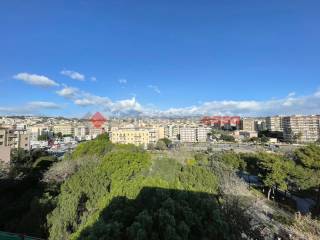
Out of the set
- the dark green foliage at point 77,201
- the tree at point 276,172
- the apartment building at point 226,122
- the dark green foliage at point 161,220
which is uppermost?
the apartment building at point 226,122

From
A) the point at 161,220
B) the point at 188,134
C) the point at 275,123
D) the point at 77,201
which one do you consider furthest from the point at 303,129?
the point at 161,220

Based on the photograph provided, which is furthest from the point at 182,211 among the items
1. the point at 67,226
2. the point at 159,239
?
the point at 67,226

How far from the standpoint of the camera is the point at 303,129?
284 ft

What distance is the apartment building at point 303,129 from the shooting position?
85.1 metres

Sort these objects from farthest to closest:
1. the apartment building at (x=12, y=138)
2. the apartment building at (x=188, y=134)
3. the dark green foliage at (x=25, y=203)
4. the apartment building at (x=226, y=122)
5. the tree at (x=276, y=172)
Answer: the apartment building at (x=226, y=122), the apartment building at (x=188, y=134), the apartment building at (x=12, y=138), the tree at (x=276, y=172), the dark green foliage at (x=25, y=203)

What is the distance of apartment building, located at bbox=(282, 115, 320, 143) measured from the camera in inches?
3351

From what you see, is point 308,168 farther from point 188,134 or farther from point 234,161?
point 188,134

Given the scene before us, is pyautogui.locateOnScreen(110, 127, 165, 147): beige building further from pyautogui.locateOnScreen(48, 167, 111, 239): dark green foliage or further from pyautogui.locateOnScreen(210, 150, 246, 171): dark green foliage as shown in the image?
pyautogui.locateOnScreen(48, 167, 111, 239): dark green foliage

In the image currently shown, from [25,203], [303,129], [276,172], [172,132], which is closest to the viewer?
[25,203]

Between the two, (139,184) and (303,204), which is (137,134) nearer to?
(303,204)

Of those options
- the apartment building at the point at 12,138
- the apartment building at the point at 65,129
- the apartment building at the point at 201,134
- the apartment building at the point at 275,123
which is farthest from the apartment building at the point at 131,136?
the apartment building at the point at 275,123

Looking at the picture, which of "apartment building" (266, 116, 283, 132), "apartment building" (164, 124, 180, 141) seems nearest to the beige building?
"apartment building" (164, 124, 180, 141)

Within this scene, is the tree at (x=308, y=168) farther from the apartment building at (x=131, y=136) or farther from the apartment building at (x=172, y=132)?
the apartment building at (x=172, y=132)

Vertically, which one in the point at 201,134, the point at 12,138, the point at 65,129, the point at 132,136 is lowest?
the point at 201,134
